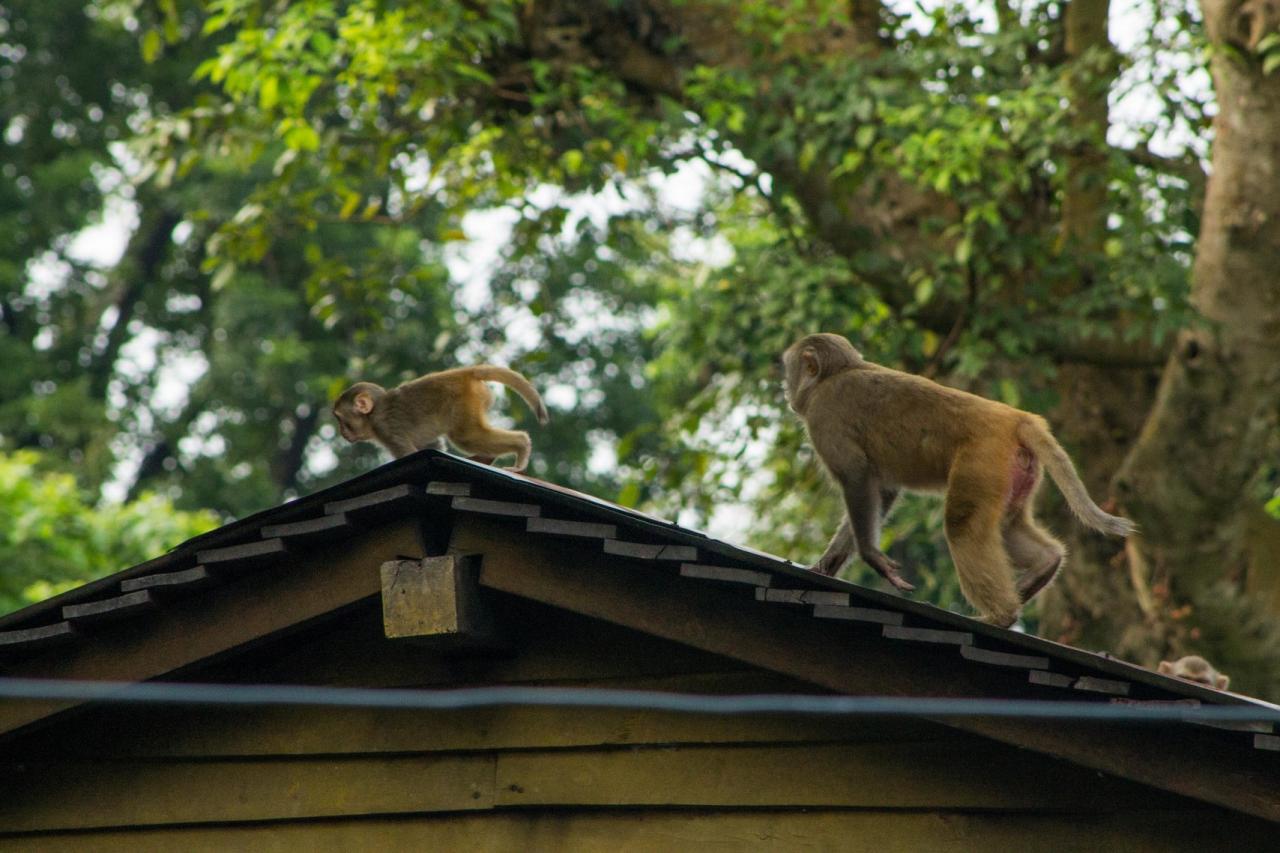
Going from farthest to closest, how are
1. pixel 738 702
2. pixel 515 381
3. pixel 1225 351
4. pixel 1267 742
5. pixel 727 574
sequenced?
1. pixel 1225 351
2. pixel 515 381
3. pixel 738 702
4. pixel 727 574
5. pixel 1267 742

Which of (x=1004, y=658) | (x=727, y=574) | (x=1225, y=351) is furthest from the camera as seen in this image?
(x=1225, y=351)

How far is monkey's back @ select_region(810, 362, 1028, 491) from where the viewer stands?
5.22 meters

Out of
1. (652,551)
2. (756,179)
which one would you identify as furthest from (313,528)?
(756,179)

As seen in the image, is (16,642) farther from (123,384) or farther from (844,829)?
(123,384)

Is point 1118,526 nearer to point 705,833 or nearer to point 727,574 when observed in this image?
point 727,574

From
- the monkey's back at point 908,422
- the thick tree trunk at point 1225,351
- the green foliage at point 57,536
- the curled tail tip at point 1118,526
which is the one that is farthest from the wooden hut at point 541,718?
the green foliage at point 57,536

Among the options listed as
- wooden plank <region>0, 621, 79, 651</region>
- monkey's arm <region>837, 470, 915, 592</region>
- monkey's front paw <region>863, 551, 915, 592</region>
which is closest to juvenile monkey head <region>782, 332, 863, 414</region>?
monkey's arm <region>837, 470, 915, 592</region>

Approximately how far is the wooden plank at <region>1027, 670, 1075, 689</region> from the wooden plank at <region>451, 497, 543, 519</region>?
59.6 inches

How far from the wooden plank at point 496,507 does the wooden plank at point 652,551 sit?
30cm

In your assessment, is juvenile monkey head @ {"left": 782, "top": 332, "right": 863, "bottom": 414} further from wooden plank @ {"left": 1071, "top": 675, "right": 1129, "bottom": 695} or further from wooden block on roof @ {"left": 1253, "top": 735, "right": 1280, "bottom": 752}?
wooden block on roof @ {"left": 1253, "top": 735, "right": 1280, "bottom": 752}

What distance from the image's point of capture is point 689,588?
4676 millimetres

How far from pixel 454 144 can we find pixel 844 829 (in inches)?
351

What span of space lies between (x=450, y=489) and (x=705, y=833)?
1294mm

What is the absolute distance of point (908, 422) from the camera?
17.6 feet
